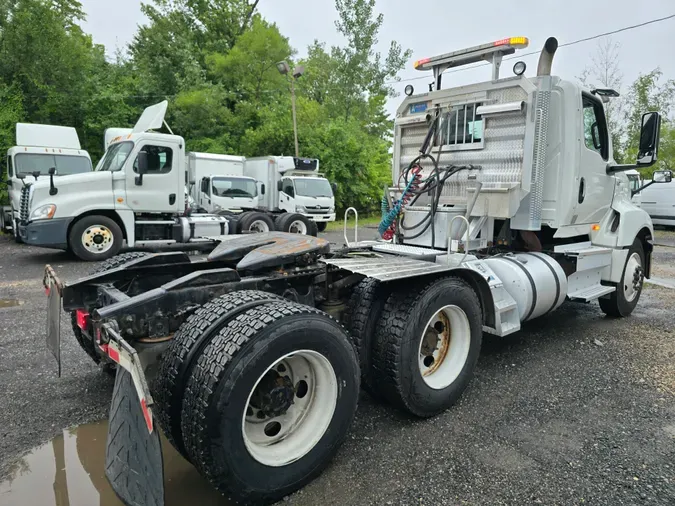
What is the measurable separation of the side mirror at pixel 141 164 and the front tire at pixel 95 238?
1.08 metres

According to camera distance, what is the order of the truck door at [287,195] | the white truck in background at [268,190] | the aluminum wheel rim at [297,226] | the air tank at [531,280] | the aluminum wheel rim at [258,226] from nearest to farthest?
the air tank at [531,280], the aluminum wheel rim at [258,226], the aluminum wheel rim at [297,226], the white truck in background at [268,190], the truck door at [287,195]

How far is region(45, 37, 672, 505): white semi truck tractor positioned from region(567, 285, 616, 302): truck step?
1.0 inches

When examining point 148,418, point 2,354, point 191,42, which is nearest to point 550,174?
point 148,418

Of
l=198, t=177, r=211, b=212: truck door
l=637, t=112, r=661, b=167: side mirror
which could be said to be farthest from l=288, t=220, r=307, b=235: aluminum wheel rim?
l=637, t=112, r=661, b=167: side mirror

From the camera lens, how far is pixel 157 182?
10383 mm

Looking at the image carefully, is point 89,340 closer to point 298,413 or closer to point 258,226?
point 298,413

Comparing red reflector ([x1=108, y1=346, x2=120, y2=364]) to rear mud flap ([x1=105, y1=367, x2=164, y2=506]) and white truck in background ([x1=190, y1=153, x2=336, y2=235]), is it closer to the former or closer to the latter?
rear mud flap ([x1=105, y1=367, x2=164, y2=506])

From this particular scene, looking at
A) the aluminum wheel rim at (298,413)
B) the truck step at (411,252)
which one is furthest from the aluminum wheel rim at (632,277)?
the aluminum wheel rim at (298,413)

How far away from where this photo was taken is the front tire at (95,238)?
31.5 feet

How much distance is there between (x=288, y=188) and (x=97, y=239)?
26.3 feet

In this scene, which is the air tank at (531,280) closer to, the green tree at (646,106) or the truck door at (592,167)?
the truck door at (592,167)

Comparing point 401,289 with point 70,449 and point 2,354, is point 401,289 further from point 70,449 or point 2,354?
point 2,354

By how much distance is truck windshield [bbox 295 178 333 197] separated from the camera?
16781 mm

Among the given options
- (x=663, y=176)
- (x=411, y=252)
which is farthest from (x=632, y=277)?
(x=411, y=252)
